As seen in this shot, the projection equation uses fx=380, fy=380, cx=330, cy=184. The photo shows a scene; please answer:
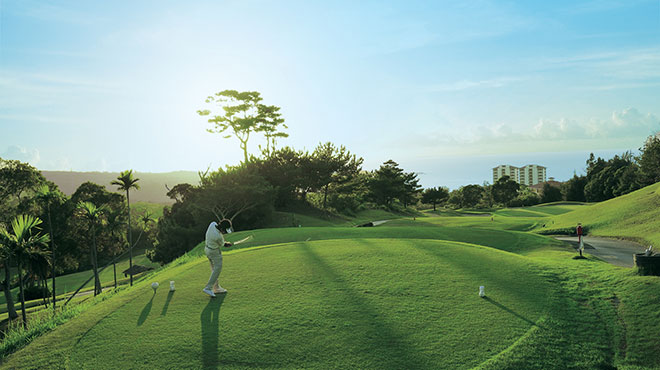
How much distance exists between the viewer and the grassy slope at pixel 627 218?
93.6 ft

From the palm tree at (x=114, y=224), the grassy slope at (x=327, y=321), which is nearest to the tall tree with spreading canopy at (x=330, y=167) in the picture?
the palm tree at (x=114, y=224)

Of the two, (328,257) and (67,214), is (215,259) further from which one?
(67,214)

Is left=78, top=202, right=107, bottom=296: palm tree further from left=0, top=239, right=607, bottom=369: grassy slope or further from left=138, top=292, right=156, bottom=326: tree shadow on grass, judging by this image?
left=138, top=292, right=156, bottom=326: tree shadow on grass

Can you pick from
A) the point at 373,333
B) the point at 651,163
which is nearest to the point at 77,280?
the point at 373,333

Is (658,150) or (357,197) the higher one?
(658,150)

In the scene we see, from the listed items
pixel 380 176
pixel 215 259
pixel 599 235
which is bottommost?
pixel 599 235

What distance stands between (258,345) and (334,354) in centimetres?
175

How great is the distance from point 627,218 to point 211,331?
3638cm

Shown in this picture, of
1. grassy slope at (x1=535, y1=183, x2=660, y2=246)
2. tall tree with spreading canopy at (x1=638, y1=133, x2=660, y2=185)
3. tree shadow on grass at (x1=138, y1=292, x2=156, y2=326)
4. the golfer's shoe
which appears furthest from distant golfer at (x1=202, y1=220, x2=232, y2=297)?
tall tree with spreading canopy at (x1=638, y1=133, x2=660, y2=185)

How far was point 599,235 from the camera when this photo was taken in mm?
31172

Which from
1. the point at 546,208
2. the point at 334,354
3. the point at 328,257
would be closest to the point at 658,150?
the point at 546,208

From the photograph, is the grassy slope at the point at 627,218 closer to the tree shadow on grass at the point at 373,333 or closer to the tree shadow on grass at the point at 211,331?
the tree shadow on grass at the point at 373,333

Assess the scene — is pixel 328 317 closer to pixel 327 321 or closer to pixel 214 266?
pixel 327 321

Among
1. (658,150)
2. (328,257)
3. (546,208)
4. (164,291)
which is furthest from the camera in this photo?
(546,208)
